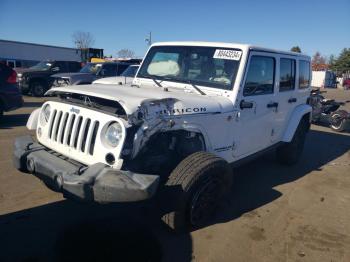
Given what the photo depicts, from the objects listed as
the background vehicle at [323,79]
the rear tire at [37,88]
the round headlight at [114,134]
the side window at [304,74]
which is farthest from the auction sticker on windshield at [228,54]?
the background vehicle at [323,79]

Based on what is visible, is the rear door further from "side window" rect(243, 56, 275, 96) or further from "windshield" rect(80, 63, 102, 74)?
"windshield" rect(80, 63, 102, 74)

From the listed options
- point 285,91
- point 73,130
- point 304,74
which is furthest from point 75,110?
point 304,74

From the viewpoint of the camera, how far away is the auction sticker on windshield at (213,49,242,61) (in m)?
4.19

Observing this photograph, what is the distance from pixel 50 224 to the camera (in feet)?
11.8

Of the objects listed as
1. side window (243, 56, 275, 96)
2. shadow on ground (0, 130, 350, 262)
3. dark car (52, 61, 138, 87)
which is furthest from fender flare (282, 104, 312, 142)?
dark car (52, 61, 138, 87)

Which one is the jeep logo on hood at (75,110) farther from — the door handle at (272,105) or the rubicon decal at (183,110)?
the door handle at (272,105)

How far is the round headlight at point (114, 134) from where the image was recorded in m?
3.03

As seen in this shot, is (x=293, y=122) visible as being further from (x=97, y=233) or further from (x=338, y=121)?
(x=338, y=121)

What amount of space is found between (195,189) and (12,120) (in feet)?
25.4

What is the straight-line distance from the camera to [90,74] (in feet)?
45.2

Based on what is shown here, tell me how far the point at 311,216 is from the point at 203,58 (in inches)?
97.1

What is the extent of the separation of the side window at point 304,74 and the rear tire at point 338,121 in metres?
4.87

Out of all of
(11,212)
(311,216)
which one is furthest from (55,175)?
(311,216)

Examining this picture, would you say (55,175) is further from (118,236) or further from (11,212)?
(11,212)
